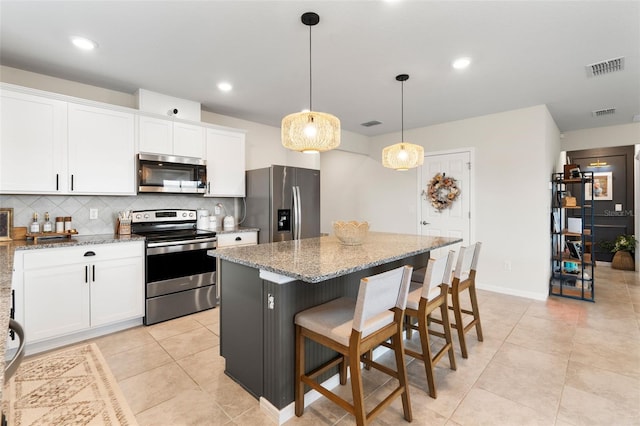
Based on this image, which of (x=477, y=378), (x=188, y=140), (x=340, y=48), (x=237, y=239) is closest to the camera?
(x=477, y=378)

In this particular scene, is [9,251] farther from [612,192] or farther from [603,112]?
[612,192]

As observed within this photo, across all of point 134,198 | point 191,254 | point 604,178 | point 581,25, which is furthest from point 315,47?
point 604,178

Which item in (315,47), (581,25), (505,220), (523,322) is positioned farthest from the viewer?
(505,220)

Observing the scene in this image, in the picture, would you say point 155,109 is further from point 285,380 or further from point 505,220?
point 505,220

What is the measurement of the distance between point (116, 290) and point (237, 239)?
136cm

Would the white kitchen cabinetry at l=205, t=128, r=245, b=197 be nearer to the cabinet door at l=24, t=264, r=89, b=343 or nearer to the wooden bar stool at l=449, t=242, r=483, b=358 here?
the cabinet door at l=24, t=264, r=89, b=343

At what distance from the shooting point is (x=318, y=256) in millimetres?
2020

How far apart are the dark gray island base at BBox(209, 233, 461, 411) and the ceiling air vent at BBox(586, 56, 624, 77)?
246 centimetres

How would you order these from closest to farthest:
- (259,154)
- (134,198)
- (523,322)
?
(523,322) < (134,198) < (259,154)

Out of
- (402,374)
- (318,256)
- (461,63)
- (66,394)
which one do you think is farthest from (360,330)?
(461,63)

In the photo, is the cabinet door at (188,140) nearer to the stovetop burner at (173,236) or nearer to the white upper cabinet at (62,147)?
the white upper cabinet at (62,147)

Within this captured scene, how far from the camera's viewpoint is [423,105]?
160 inches

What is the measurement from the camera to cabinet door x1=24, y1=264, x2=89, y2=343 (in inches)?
101

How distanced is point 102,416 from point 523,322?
12.3 feet
